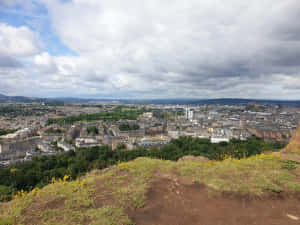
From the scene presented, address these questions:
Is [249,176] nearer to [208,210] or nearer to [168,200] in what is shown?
[208,210]

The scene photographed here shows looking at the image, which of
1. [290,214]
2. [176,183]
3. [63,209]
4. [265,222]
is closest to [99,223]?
[63,209]

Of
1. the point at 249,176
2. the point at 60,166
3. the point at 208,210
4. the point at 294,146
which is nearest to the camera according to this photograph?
the point at 208,210

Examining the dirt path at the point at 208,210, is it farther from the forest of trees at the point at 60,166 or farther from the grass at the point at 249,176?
the forest of trees at the point at 60,166

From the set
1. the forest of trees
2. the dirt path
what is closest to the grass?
the dirt path

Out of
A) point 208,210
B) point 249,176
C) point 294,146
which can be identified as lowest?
point 294,146

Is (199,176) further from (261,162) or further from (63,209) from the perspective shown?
(63,209)

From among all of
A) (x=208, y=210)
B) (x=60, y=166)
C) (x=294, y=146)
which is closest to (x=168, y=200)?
(x=208, y=210)

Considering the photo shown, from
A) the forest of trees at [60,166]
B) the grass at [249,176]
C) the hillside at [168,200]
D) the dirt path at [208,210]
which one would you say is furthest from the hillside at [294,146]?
the dirt path at [208,210]

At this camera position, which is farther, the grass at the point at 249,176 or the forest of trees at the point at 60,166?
the forest of trees at the point at 60,166
